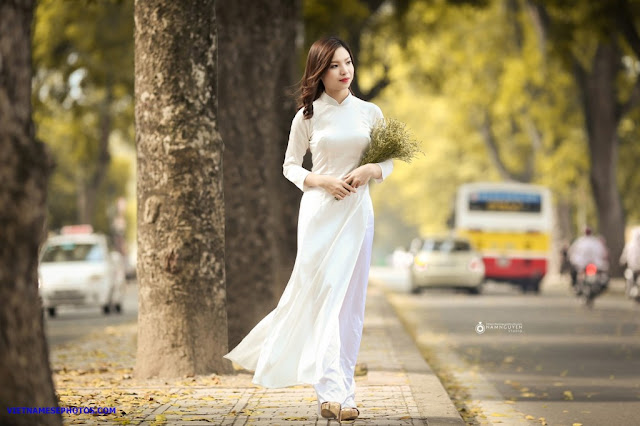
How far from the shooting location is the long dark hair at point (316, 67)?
23.8 ft

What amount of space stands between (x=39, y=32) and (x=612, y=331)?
1743 centimetres

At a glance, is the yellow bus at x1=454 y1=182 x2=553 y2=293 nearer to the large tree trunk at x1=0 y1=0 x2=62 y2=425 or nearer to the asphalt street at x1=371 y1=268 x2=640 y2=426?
the asphalt street at x1=371 y1=268 x2=640 y2=426

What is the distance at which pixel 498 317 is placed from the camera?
22.9m

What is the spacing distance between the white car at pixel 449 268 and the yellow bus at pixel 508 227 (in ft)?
9.99

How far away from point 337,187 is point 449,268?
26.6m

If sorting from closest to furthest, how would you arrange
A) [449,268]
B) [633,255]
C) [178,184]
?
[178,184], [633,255], [449,268]

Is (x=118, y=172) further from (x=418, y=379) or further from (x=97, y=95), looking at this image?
(x=418, y=379)

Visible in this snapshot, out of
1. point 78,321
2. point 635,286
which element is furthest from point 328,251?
point 635,286

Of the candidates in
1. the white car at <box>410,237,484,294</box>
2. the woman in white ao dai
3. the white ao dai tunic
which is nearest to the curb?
the woman in white ao dai

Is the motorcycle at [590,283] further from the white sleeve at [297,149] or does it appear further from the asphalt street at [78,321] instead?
the white sleeve at [297,149]

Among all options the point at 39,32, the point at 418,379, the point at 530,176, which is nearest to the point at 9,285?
the point at 418,379

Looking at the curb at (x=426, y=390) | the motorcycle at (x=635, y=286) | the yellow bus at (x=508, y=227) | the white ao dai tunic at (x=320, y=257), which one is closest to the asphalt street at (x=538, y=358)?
the motorcycle at (x=635, y=286)

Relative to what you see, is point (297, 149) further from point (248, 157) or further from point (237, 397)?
point (248, 157)

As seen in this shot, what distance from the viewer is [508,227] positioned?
37719 millimetres
